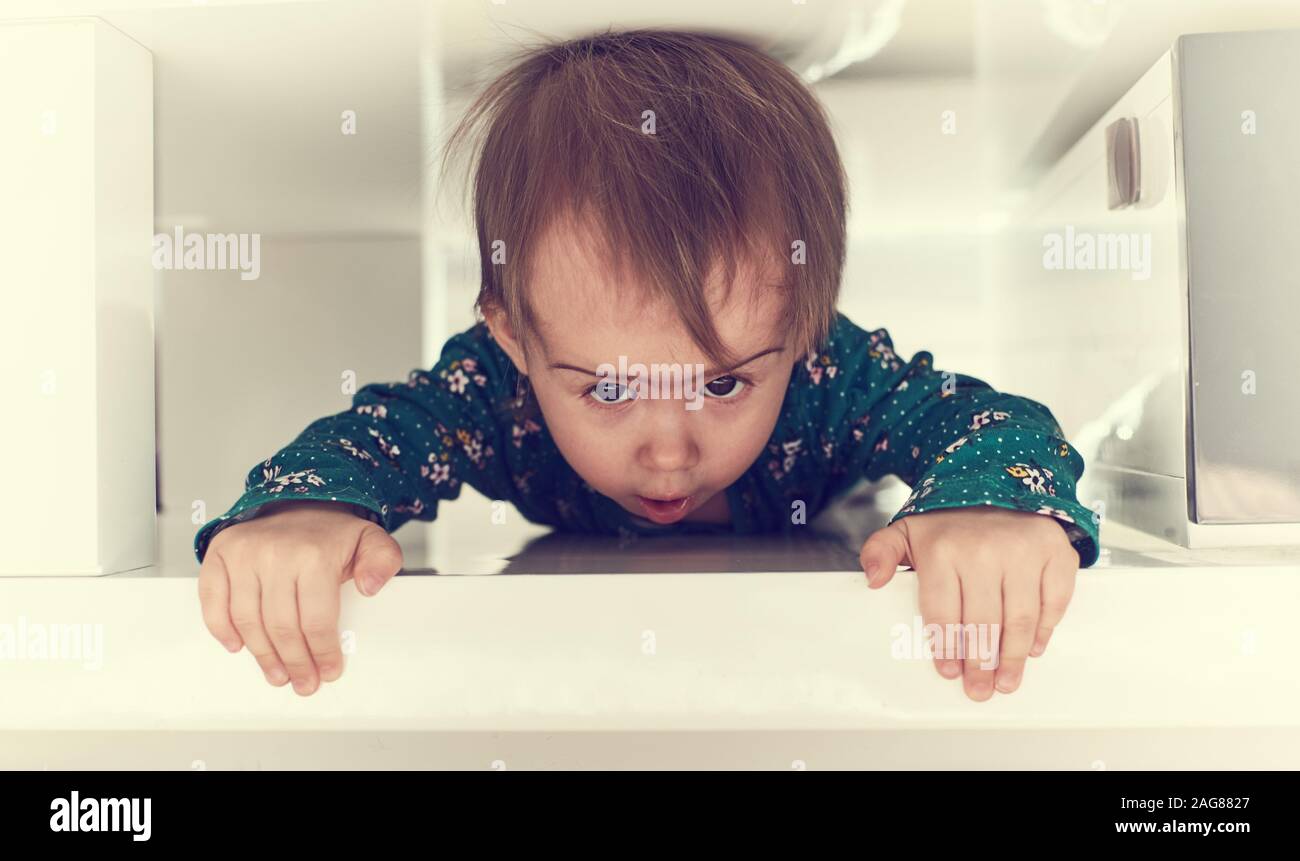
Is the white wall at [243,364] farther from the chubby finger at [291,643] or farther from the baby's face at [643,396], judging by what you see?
the chubby finger at [291,643]

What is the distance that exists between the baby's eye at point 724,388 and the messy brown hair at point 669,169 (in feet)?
0.10

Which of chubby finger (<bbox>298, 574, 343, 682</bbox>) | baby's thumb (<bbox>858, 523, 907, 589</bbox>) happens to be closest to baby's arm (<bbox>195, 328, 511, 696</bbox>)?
chubby finger (<bbox>298, 574, 343, 682</bbox>)

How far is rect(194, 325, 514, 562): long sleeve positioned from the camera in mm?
563

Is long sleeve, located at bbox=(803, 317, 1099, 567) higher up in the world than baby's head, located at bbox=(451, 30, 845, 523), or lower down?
lower down

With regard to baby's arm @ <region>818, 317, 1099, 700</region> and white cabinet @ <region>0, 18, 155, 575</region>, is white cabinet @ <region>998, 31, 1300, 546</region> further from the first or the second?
white cabinet @ <region>0, 18, 155, 575</region>

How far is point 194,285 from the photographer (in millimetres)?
947

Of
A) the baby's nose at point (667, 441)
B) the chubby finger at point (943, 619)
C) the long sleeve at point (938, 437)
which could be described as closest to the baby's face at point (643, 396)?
the baby's nose at point (667, 441)

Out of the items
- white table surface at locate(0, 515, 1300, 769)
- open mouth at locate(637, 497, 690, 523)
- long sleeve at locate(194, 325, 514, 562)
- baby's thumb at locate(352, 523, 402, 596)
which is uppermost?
long sleeve at locate(194, 325, 514, 562)

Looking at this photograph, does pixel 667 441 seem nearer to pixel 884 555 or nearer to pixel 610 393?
pixel 610 393

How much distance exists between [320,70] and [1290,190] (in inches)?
22.4

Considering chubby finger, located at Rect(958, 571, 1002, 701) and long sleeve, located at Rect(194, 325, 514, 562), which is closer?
chubby finger, located at Rect(958, 571, 1002, 701)

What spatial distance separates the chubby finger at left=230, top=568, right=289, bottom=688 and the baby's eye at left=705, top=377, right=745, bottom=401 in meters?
0.31

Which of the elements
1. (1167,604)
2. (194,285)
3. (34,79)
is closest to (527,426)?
(194,285)

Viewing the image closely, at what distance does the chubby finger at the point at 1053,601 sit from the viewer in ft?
1.47
